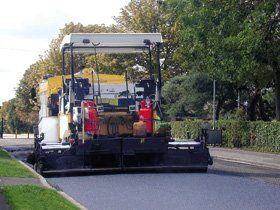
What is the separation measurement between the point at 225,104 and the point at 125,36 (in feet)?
119

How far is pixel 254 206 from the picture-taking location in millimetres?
14070

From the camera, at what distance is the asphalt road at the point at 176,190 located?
47.4 feet

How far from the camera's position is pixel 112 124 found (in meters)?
22.1

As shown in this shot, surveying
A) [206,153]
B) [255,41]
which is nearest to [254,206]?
[206,153]

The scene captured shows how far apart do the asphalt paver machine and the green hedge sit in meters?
13.3

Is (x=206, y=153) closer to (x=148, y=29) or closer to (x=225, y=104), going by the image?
(x=225, y=104)

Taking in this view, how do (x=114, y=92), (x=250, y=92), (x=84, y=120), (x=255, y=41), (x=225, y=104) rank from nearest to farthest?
(x=84, y=120), (x=114, y=92), (x=255, y=41), (x=250, y=92), (x=225, y=104)

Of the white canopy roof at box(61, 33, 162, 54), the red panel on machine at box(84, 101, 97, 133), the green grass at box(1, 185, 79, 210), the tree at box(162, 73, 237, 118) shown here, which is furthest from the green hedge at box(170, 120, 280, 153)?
the green grass at box(1, 185, 79, 210)

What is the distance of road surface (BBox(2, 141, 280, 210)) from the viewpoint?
14.4m

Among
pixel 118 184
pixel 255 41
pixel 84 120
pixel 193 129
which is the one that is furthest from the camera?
pixel 193 129

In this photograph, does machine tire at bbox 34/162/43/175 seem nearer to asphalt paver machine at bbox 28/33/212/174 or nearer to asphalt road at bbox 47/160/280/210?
asphalt paver machine at bbox 28/33/212/174

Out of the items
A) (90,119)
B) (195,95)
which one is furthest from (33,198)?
(195,95)

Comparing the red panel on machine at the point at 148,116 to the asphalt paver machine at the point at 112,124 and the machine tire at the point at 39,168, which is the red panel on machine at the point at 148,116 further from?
the machine tire at the point at 39,168

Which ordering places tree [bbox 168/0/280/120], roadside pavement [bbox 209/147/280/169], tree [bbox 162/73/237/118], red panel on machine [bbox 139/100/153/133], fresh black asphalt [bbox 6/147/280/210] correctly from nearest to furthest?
fresh black asphalt [bbox 6/147/280/210], red panel on machine [bbox 139/100/153/133], roadside pavement [bbox 209/147/280/169], tree [bbox 168/0/280/120], tree [bbox 162/73/237/118]
